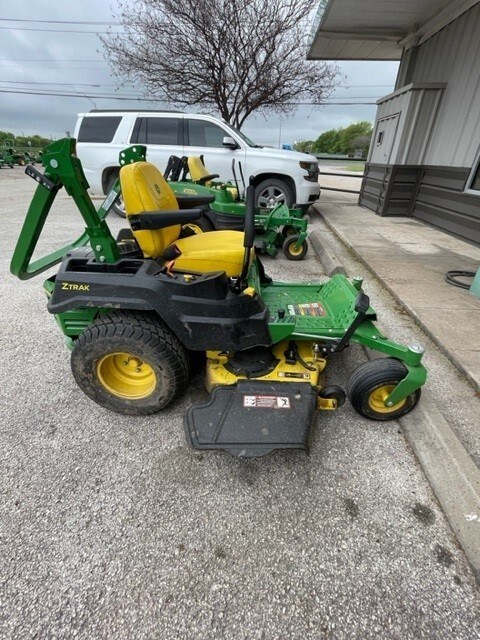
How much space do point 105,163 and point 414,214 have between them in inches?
269

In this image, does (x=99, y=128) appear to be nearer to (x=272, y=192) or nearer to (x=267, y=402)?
(x=272, y=192)

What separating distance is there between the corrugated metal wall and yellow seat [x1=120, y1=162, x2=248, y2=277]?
5.78m

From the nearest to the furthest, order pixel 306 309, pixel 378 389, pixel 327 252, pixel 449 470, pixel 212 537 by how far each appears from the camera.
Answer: pixel 212 537 < pixel 449 470 < pixel 378 389 < pixel 306 309 < pixel 327 252

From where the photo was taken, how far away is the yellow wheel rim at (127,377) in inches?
82.3

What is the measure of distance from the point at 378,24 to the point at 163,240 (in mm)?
8592

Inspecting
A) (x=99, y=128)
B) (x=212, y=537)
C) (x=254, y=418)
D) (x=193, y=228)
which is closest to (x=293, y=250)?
(x=193, y=228)

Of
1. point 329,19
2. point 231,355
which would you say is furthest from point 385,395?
point 329,19

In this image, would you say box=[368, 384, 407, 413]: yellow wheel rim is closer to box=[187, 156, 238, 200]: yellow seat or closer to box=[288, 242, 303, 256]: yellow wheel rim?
box=[288, 242, 303, 256]: yellow wheel rim

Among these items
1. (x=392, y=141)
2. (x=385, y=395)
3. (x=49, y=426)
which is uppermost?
(x=392, y=141)

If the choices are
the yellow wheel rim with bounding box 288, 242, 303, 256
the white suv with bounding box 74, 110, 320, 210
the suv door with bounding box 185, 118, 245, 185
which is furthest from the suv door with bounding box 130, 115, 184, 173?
the yellow wheel rim with bounding box 288, 242, 303, 256

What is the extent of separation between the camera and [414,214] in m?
7.55

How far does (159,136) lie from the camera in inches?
263

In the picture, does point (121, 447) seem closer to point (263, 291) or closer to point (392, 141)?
point (263, 291)

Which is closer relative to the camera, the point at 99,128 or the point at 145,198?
the point at 145,198
